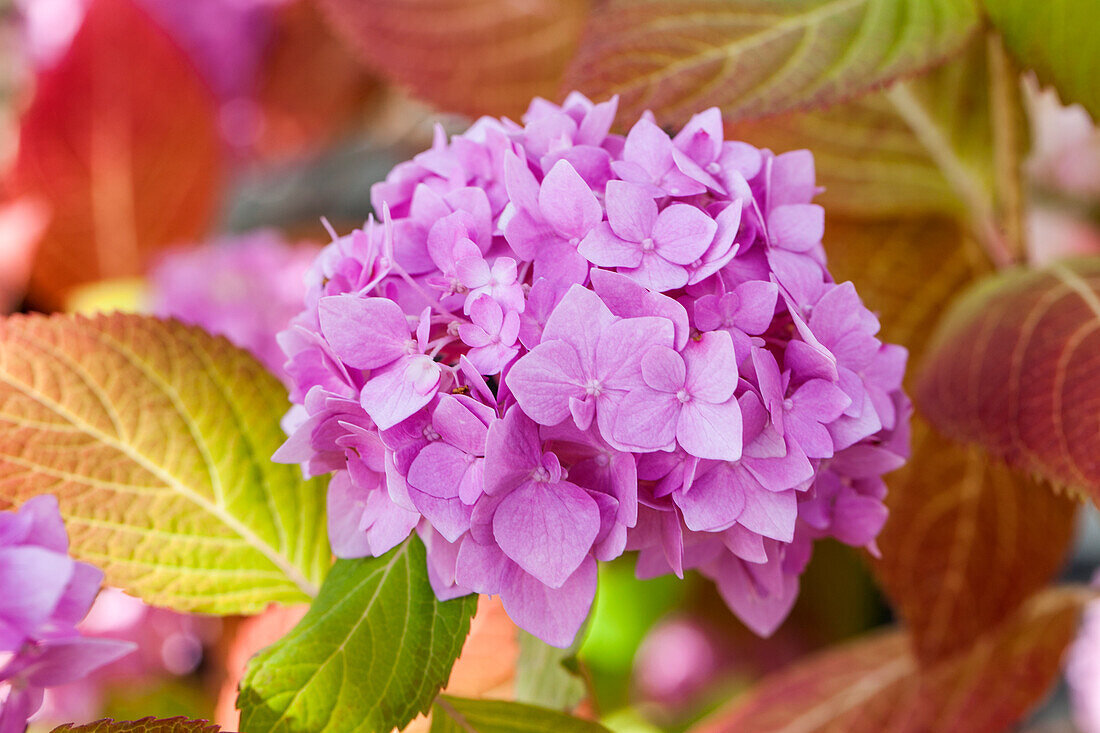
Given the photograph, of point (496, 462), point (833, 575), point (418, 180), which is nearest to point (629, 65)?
point (418, 180)

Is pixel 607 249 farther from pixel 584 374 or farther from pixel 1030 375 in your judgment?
pixel 1030 375

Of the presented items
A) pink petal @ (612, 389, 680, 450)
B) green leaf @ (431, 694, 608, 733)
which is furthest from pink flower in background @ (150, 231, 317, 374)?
pink petal @ (612, 389, 680, 450)

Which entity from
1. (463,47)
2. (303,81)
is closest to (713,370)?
(463,47)

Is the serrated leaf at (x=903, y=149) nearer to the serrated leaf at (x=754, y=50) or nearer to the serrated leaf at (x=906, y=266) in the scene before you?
the serrated leaf at (x=906, y=266)

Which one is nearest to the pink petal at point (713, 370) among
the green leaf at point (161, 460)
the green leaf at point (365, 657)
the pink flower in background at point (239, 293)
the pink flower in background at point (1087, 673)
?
the green leaf at point (365, 657)

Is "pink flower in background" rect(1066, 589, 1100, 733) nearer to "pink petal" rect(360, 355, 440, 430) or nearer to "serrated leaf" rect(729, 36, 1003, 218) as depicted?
"serrated leaf" rect(729, 36, 1003, 218)
